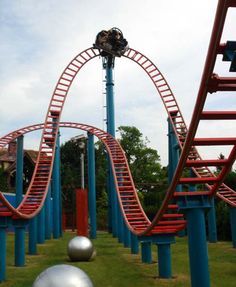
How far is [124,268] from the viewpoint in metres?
10.6

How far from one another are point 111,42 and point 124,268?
1287 cm

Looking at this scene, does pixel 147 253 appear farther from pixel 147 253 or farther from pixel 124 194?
pixel 124 194

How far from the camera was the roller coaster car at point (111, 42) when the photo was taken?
1995cm

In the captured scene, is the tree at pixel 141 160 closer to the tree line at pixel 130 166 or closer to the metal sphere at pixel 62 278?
the tree line at pixel 130 166

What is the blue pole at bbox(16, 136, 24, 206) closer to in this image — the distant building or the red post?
the red post

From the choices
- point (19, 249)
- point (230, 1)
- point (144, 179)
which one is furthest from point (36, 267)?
point (144, 179)

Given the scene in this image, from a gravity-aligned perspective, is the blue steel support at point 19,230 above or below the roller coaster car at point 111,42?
below

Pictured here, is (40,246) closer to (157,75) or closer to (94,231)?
(94,231)

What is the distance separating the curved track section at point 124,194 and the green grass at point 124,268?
3.41 ft

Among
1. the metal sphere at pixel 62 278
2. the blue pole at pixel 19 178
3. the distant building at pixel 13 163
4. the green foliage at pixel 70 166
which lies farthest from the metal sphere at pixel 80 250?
the green foliage at pixel 70 166

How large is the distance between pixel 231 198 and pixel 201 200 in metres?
8.48

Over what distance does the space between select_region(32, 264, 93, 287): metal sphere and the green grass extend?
9.27 feet

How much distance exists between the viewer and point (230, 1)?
12.3 feet

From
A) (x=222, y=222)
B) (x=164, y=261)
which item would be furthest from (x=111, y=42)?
(x=164, y=261)
